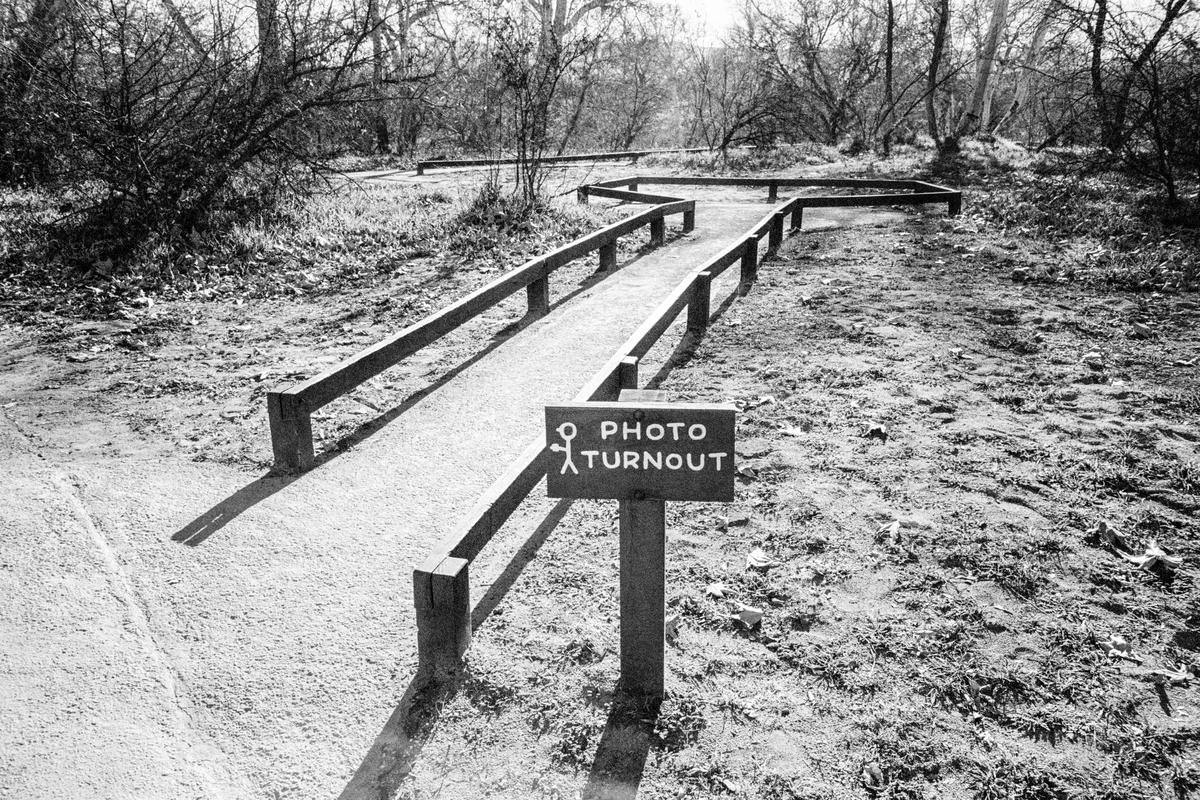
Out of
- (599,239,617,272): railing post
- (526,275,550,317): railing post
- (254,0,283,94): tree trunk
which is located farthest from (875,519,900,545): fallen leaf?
(254,0,283,94): tree trunk

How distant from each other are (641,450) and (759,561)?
144cm

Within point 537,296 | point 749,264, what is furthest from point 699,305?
point 749,264

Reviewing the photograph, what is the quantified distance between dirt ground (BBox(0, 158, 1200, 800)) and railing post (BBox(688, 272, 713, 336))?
0.69 m

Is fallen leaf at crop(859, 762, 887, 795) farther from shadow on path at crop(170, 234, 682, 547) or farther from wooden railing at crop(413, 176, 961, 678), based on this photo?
shadow on path at crop(170, 234, 682, 547)

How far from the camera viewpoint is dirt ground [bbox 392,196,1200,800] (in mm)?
2584

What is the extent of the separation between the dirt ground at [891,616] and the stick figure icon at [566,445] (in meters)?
0.92

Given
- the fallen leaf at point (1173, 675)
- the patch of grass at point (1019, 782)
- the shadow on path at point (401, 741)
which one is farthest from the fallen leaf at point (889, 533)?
the shadow on path at point (401, 741)

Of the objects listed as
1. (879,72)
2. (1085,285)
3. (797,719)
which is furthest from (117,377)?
(879,72)

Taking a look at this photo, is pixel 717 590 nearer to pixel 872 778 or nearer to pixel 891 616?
pixel 891 616

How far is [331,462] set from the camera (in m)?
4.91

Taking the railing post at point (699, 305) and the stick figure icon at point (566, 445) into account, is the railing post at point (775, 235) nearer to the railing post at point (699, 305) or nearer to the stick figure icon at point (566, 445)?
the railing post at point (699, 305)

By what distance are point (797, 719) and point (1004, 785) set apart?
0.64 m

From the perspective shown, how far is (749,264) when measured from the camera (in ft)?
29.6

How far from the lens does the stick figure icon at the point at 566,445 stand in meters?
2.54
